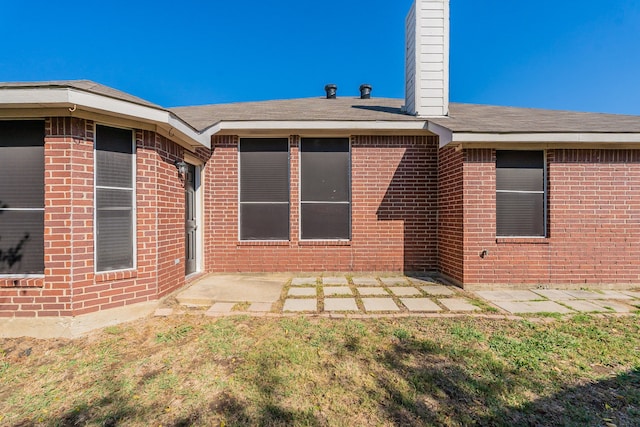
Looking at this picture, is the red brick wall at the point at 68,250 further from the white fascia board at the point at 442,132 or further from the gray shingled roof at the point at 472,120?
the white fascia board at the point at 442,132

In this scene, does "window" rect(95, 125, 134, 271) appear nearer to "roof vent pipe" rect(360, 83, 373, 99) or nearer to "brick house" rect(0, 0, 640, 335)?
"brick house" rect(0, 0, 640, 335)

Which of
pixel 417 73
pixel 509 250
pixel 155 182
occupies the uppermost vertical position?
pixel 417 73

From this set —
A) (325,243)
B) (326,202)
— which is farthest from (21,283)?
(326,202)

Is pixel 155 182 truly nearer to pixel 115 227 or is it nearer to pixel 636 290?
pixel 115 227

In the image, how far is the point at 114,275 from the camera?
3605mm

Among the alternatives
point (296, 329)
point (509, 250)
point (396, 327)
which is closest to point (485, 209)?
point (509, 250)

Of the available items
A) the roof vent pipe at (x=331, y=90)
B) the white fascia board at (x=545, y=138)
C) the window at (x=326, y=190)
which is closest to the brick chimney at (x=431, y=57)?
the white fascia board at (x=545, y=138)

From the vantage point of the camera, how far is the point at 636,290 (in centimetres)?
487

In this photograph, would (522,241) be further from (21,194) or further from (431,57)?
(21,194)

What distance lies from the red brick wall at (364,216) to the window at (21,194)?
8.84ft

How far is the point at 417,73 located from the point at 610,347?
6061 mm

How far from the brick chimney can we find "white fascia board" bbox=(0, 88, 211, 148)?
5470 millimetres

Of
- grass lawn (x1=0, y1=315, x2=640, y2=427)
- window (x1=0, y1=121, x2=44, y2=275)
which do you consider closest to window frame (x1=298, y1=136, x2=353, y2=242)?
grass lawn (x1=0, y1=315, x2=640, y2=427)

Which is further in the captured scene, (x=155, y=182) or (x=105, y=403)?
(x=155, y=182)
